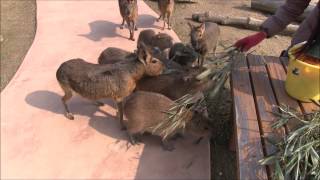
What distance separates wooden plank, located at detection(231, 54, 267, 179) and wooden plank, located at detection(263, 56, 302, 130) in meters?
0.18

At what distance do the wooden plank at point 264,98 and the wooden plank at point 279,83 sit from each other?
0.04 meters

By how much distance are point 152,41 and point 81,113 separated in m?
1.58

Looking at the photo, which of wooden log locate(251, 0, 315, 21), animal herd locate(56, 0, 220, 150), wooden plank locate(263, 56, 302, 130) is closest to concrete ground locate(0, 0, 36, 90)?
animal herd locate(56, 0, 220, 150)

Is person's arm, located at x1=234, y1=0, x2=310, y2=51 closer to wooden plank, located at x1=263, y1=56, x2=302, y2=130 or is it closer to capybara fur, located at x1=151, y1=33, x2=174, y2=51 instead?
wooden plank, located at x1=263, y1=56, x2=302, y2=130

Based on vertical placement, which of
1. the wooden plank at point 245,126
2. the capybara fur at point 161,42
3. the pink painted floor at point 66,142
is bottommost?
the pink painted floor at point 66,142

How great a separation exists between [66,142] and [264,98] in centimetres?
193

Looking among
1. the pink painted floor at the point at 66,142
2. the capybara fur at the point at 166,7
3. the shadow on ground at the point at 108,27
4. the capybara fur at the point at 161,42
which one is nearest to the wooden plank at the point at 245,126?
the pink painted floor at the point at 66,142

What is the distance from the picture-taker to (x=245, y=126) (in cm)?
246

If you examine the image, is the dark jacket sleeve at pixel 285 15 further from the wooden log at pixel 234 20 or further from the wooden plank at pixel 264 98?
the wooden log at pixel 234 20

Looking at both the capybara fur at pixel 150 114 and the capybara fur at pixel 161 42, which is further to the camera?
the capybara fur at pixel 161 42

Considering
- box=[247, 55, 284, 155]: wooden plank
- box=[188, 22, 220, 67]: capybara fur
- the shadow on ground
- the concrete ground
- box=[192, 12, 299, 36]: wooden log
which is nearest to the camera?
box=[247, 55, 284, 155]: wooden plank

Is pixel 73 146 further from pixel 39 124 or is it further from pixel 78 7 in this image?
pixel 78 7

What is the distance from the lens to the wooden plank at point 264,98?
2357 millimetres

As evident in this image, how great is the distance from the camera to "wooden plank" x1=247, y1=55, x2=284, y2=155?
236 cm
